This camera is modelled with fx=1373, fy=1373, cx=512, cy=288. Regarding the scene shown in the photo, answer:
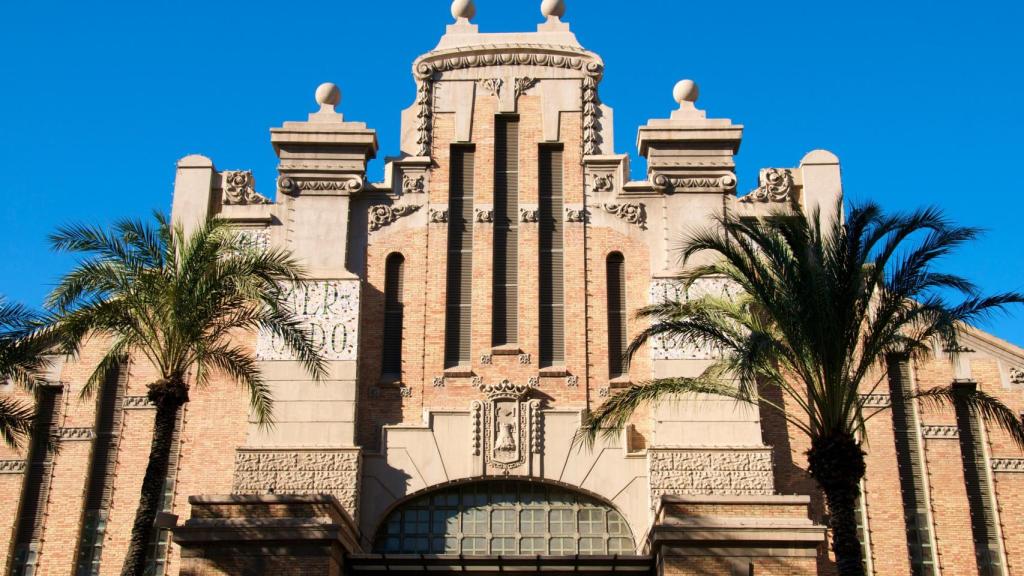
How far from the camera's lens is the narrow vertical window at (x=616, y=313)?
80.9 feet

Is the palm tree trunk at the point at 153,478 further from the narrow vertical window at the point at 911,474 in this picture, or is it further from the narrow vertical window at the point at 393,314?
the narrow vertical window at the point at 911,474

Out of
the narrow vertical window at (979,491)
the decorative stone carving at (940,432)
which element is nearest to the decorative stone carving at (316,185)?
the decorative stone carving at (940,432)

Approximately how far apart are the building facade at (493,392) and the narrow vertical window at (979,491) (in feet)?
0.15

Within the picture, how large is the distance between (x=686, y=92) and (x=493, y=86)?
12.3 ft

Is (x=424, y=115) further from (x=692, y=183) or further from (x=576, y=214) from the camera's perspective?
(x=692, y=183)

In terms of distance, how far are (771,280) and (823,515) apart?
5835 mm

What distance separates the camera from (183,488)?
23984 millimetres

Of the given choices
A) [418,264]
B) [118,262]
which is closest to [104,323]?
[118,262]

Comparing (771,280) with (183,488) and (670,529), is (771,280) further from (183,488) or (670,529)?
(183,488)

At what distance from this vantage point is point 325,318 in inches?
970

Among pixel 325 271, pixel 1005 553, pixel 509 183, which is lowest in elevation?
pixel 1005 553

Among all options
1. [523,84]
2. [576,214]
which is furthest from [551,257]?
[523,84]

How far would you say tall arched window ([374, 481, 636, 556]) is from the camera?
23.3 m

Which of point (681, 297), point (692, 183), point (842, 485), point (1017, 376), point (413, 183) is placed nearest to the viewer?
point (842, 485)
